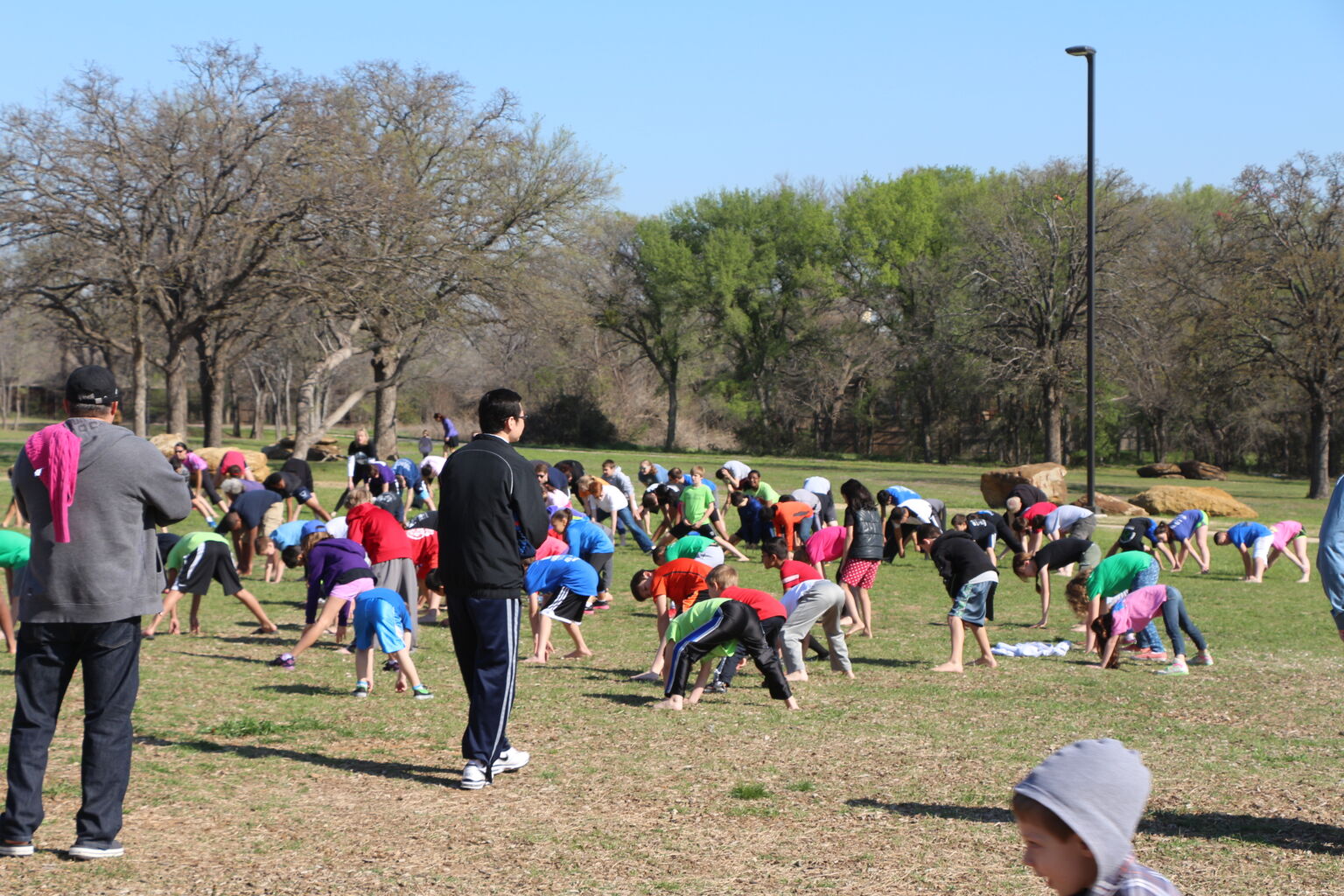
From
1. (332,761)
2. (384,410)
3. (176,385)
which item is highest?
(176,385)

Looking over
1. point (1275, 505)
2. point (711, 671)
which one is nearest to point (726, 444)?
point (1275, 505)

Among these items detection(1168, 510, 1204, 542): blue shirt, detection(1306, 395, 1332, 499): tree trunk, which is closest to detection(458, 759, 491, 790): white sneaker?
detection(1168, 510, 1204, 542): blue shirt

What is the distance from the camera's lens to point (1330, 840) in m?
5.67

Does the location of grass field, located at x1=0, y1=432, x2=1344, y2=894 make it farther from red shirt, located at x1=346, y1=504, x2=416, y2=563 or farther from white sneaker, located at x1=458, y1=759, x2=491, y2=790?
red shirt, located at x1=346, y1=504, x2=416, y2=563

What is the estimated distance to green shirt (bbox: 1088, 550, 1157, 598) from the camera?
35.6 ft

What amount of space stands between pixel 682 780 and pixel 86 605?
310cm

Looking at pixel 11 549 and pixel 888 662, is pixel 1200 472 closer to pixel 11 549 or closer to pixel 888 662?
pixel 888 662

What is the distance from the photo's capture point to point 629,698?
903 centimetres

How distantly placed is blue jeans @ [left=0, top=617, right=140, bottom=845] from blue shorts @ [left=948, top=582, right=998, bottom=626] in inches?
283

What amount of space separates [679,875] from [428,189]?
116ft

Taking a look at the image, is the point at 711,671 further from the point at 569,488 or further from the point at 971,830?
the point at 569,488

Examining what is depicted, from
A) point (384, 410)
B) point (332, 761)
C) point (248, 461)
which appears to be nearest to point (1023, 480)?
point (248, 461)

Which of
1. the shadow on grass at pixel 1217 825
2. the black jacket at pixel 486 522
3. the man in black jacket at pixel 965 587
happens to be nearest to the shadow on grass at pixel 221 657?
the black jacket at pixel 486 522

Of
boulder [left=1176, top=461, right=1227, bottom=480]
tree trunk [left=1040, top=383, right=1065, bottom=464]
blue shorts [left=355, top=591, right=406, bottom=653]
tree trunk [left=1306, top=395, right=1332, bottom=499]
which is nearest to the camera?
blue shorts [left=355, top=591, right=406, bottom=653]
